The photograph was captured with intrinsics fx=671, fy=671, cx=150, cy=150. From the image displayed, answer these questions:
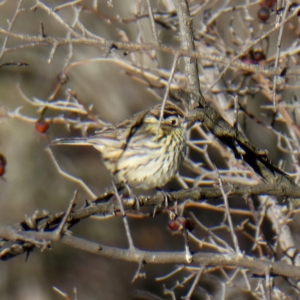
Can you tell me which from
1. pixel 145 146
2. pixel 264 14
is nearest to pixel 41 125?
pixel 145 146

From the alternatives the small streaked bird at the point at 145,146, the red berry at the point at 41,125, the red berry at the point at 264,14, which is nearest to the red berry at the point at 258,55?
the red berry at the point at 264,14

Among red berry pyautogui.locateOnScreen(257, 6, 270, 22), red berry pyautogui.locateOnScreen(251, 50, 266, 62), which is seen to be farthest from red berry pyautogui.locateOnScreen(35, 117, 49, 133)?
red berry pyautogui.locateOnScreen(257, 6, 270, 22)

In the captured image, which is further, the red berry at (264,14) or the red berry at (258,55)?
the red berry at (264,14)

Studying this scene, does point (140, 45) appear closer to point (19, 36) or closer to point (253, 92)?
point (19, 36)

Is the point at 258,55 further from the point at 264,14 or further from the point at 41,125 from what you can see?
the point at 41,125

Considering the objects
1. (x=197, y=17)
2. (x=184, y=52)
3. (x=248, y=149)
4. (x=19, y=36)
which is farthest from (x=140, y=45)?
(x=197, y=17)

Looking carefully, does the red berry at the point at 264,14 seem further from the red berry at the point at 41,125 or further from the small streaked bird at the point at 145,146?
the red berry at the point at 41,125

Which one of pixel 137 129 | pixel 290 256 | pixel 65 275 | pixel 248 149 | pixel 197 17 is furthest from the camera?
pixel 65 275

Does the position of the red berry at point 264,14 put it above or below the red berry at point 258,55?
above

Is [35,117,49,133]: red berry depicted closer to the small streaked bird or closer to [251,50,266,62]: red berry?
the small streaked bird
